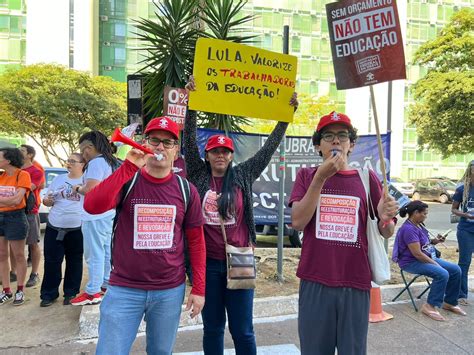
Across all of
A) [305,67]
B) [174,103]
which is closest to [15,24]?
[305,67]

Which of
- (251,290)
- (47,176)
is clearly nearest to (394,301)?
(251,290)

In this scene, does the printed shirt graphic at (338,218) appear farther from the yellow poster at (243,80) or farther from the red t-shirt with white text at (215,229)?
the yellow poster at (243,80)

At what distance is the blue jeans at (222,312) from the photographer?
288cm

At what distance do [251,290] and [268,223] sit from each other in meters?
3.89

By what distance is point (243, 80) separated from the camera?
3979 mm

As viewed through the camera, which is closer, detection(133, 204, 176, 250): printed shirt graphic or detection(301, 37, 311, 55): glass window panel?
detection(133, 204, 176, 250): printed shirt graphic

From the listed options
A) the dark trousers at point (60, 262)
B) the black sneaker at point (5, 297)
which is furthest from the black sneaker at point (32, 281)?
the dark trousers at point (60, 262)

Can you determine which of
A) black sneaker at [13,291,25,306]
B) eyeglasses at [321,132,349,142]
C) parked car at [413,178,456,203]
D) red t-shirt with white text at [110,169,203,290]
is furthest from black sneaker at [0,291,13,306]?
parked car at [413,178,456,203]

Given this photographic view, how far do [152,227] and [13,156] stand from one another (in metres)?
3.31

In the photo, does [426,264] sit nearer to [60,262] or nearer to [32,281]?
[60,262]

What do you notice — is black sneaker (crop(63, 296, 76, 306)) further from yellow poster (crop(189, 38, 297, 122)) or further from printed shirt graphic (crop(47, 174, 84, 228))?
yellow poster (crop(189, 38, 297, 122))

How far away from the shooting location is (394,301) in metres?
5.20

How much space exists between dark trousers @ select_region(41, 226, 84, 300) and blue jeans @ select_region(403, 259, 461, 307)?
3878mm

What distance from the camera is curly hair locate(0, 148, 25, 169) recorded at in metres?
4.81
